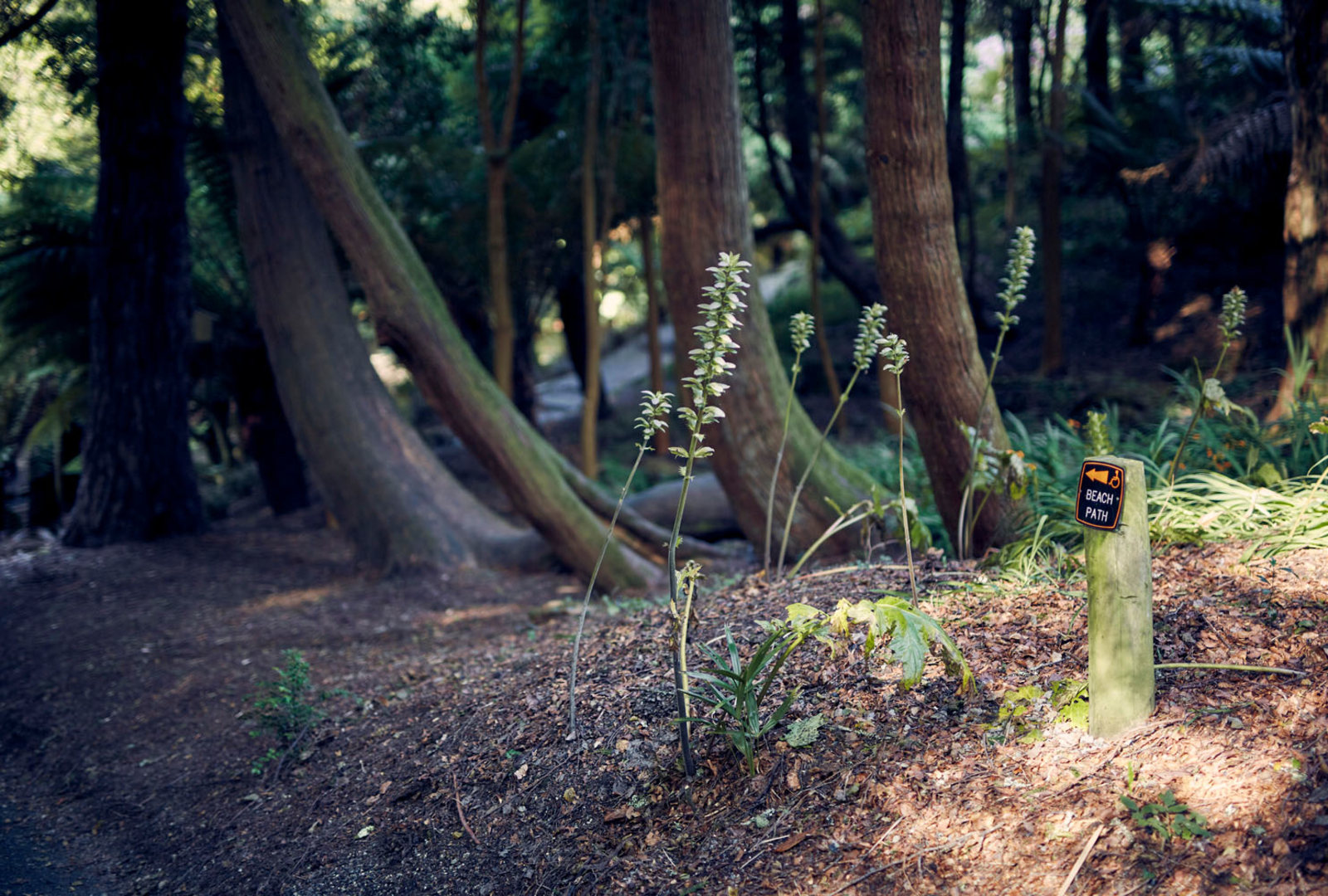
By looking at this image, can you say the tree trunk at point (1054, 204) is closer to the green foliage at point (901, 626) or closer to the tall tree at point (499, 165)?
the tall tree at point (499, 165)

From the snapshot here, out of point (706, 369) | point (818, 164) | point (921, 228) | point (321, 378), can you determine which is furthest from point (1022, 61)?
point (706, 369)

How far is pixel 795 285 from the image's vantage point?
17234mm

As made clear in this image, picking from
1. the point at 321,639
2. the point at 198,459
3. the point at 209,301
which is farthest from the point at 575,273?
the point at 198,459

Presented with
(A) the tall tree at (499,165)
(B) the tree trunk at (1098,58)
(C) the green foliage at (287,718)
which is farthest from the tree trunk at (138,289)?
(B) the tree trunk at (1098,58)

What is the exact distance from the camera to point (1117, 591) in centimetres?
212

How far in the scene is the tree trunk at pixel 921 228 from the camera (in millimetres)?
3873

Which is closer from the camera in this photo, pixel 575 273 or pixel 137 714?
pixel 137 714

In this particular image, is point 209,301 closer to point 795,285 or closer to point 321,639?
point 321,639

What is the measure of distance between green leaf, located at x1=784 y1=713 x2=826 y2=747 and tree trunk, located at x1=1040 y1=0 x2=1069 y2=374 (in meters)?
7.91

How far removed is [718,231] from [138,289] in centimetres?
502

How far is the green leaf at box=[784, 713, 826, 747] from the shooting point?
8.05ft

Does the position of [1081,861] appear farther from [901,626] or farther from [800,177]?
[800,177]

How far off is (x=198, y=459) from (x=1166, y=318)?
54.7ft

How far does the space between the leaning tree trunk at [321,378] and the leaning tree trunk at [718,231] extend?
2124 millimetres
